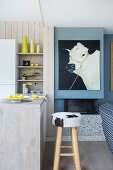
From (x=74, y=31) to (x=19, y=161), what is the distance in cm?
270

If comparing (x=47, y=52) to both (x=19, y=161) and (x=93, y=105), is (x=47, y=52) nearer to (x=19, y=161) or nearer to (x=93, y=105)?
(x=93, y=105)

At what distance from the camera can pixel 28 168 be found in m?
1.81

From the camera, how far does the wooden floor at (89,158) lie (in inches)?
94.0

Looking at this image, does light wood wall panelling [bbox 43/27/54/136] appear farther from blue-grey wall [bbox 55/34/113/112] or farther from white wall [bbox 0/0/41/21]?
blue-grey wall [bbox 55/34/113/112]

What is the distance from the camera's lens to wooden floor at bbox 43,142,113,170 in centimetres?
239

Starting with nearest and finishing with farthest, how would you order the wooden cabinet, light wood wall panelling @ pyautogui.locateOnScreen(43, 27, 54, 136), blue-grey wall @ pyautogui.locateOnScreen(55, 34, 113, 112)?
the wooden cabinet → light wood wall panelling @ pyautogui.locateOnScreen(43, 27, 54, 136) → blue-grey wall @ pyautogui.locateOnScreen(55, 34, 113, 112)

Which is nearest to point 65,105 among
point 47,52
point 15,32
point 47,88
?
point 47,88

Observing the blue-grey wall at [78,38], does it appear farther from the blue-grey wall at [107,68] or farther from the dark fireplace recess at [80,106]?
the blue-grey wall at [107,68]

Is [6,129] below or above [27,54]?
below

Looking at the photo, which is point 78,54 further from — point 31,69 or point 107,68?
point 31,69

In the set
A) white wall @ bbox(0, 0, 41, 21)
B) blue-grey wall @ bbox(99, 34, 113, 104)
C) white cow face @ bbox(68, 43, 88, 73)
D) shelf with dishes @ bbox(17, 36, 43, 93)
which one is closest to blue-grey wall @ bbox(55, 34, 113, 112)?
blue-grey wall @ bbox(99, 34, 113, 104)

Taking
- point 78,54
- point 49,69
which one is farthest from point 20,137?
point 78,54

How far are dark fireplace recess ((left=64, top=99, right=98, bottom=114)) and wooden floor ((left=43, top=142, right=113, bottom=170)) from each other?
679 mm

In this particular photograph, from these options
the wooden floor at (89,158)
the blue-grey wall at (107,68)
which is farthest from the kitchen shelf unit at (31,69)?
the blue-grey wall at (107,68)
